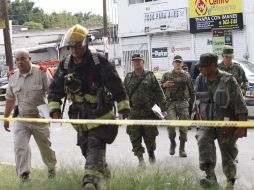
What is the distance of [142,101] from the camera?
9023 millimetres

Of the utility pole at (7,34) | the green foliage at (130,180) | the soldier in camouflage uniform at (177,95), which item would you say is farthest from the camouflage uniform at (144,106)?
the utility pole at (7,34)

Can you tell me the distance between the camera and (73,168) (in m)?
7.31

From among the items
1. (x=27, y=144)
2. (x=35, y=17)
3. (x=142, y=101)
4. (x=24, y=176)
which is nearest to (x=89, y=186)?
(x=24, y=176)

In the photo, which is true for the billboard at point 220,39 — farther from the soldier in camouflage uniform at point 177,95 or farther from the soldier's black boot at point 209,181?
the soldier's black boot at point 209,181

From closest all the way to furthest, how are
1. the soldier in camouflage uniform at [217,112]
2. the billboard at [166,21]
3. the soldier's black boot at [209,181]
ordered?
the soldier's black boot at [209,181]
the soldier in camouflage uniform at [217,112]
the billboard at [166,21]

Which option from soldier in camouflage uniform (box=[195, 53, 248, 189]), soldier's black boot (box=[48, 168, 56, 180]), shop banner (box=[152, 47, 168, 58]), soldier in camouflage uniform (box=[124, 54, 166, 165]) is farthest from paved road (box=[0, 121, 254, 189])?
shop banner (box=[152, 47, 168, 58])

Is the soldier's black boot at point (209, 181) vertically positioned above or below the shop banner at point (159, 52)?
below

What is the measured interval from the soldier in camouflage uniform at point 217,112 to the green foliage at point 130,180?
25 cm

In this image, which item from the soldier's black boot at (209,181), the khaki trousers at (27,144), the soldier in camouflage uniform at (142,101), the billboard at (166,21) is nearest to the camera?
the soldier's black boot at (209,181)

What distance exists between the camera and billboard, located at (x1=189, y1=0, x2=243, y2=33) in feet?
80.9

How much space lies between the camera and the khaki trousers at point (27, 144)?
7.43 m

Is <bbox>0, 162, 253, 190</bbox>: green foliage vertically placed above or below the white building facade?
A: below

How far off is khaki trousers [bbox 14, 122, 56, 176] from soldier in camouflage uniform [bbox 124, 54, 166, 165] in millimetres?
1697

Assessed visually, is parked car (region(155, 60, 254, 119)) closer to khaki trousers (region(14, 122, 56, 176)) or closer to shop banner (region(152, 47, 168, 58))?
khaki trousers (region(14, 122, 56, 176))
